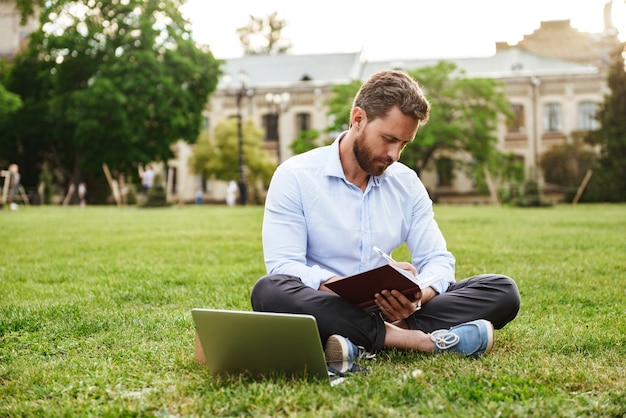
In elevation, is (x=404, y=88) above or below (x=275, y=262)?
above

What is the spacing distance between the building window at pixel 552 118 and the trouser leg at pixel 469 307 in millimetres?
45121

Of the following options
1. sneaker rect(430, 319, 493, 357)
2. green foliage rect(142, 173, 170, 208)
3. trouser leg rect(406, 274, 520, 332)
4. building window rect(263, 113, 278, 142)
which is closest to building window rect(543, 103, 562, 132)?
building window rect(263, 113, 278, 142)

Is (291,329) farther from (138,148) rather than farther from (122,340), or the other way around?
(138,148)

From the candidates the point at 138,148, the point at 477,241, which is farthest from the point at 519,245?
the point at 138,148

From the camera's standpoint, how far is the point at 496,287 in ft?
13.9

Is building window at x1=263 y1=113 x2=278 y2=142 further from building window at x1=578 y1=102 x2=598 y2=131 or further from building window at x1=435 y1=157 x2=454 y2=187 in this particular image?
building window at x1=578 y1=102 x2=598 y2=131

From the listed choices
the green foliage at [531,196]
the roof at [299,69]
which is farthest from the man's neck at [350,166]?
the roof at [299,69]

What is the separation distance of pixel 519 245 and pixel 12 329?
743 centimetres

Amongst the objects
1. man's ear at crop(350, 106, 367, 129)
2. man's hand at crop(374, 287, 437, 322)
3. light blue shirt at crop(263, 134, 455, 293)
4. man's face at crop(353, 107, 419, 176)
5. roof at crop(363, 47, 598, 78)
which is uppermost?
roof at crop(363, 47, 598, 78)

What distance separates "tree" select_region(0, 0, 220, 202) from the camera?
3594cm

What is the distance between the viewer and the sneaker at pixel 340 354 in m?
3.63

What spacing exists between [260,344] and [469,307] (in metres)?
1.38

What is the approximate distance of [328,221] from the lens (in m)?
4.17

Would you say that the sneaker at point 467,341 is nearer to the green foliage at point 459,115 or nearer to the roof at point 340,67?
the green foliage at point 459,115
